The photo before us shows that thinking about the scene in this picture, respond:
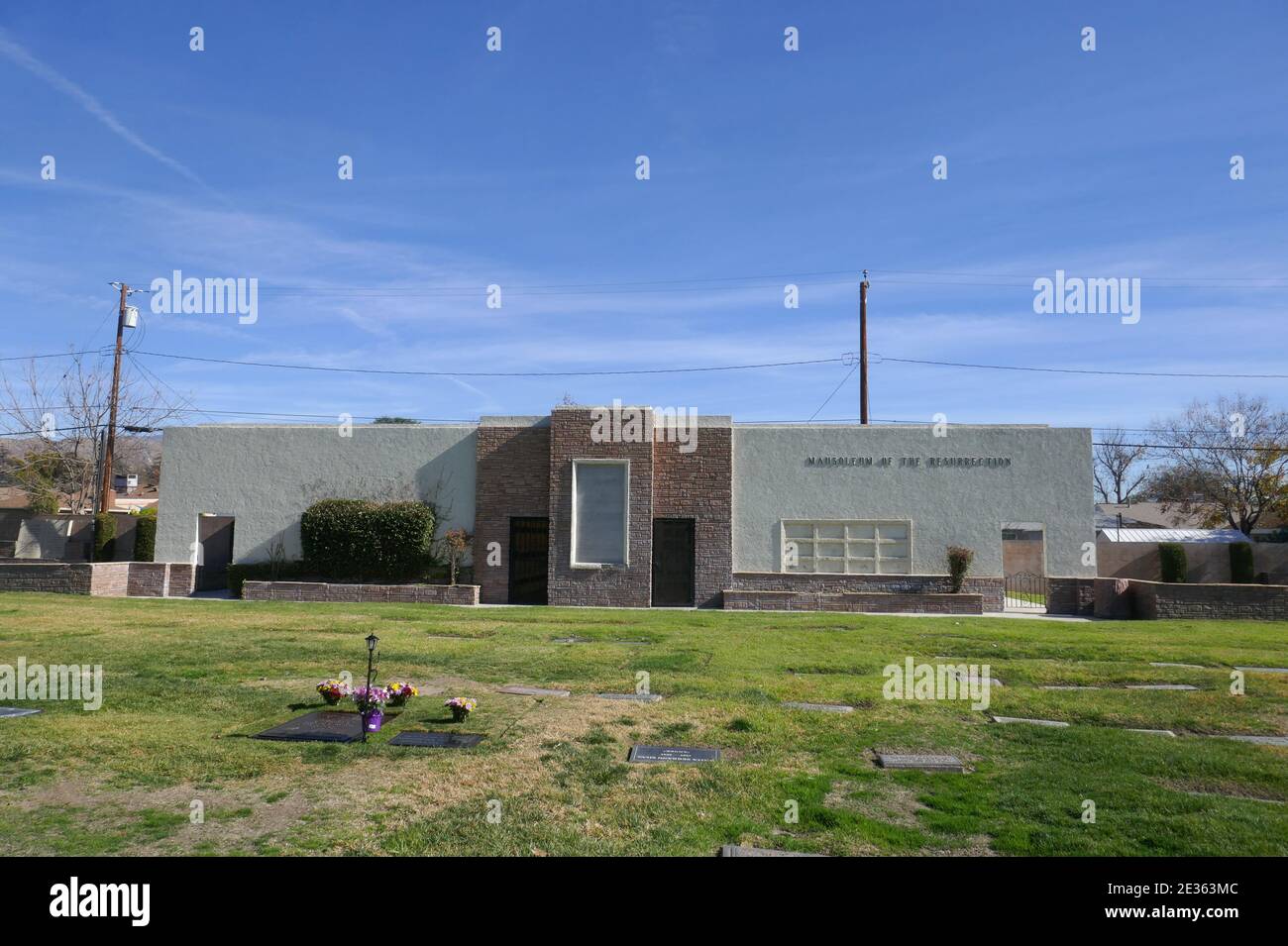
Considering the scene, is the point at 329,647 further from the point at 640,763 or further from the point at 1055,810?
the point at 1055,810

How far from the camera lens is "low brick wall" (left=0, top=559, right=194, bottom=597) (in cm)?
2255

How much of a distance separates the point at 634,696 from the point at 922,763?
3.52 m

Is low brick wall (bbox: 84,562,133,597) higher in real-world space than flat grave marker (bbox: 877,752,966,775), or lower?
higher

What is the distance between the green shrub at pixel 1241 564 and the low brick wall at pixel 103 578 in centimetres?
2982

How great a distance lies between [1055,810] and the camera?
539cm

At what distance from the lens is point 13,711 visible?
8234 mm

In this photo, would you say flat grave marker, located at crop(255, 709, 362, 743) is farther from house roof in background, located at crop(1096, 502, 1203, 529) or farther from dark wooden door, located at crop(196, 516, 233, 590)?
house roof in background, located at crop(1096, 502, 1203, 529)

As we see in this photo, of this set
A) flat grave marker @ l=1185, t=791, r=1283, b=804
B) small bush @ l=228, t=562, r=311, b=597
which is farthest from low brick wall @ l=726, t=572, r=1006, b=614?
flat grave marker @ l=1185, t=791, r=1283, b=804

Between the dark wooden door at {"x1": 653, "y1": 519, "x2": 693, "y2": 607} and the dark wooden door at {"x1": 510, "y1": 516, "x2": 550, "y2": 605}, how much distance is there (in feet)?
10.4

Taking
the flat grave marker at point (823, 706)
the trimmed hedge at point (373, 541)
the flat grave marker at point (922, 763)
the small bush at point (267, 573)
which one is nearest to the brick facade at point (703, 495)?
the trimmed hedge at point (373, 541)

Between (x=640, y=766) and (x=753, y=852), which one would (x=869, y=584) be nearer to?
A: (x=640, y=766)

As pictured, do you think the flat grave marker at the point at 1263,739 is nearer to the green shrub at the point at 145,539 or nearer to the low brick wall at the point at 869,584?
the low brick wall at the point at 869,584

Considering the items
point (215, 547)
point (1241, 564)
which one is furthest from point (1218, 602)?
point (215, 547)
